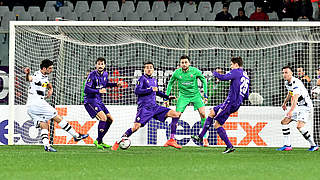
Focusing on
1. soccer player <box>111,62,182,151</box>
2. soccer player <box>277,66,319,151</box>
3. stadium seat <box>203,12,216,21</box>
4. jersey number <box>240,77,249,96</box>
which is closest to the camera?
jersey number <box>240,77,249,96</box>

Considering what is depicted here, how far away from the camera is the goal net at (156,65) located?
1421 cm

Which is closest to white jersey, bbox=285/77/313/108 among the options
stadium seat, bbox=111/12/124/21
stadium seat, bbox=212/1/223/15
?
stadium seat, bbox=212/1/223/15

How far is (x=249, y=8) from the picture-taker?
1941cm

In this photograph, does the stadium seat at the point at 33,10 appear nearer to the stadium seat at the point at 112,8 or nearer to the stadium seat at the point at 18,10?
the stadium seat at the point at 18,10

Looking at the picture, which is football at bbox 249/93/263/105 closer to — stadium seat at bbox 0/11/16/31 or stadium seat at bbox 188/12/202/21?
stadium seat at bbox 188/12/202/21

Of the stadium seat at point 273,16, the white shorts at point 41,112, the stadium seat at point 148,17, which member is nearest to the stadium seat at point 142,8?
the stadium seat at point 148,17

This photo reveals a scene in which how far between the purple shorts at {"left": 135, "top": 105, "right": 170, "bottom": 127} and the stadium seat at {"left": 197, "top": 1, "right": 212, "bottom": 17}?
27.2 ft

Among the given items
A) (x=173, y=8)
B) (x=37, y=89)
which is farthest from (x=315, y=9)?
(x=37, y=89)

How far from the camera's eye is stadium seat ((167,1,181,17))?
1959cm

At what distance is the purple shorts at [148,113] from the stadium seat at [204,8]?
830 cm

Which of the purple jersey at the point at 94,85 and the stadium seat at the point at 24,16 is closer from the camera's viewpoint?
the purple jersey at the point at 94,85

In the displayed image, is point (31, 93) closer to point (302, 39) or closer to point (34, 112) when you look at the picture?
point (34, 112)

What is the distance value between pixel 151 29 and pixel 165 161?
692 centimetres

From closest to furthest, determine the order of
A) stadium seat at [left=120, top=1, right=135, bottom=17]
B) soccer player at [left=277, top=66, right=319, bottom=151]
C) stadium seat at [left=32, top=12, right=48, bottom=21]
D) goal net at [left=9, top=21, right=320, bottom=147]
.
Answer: soccer player at [left=277, top=66, right=319, bottom=151], goal net at [left=9, top=21, right=320, bottom=147], stadium seat at [left=32, top=12, right=48, bottom=21], stadium seat at [left=120, top=1, right=135, bottom=17]
